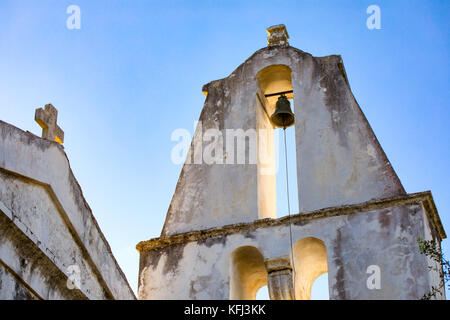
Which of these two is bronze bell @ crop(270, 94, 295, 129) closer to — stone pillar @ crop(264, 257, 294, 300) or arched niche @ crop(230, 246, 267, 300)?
arched niche @ crop(230, 246, 267, 300)

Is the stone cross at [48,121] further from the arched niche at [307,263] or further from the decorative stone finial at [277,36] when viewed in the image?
the decorative stone finial at [277,36]

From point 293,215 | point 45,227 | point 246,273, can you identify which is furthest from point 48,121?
point 246,273

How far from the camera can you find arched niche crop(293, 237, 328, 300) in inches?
383

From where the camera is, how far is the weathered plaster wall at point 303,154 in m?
9.99

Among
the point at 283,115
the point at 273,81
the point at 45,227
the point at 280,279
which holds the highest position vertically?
the point at 273,81

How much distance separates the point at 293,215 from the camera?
988cm

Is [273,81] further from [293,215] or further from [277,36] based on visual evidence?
[293,215]

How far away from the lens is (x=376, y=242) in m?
9.38

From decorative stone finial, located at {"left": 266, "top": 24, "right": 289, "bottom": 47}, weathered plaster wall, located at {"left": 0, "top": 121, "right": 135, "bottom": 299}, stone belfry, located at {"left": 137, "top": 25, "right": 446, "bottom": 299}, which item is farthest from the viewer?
decorative stone finial, located at {"left": 266, "top": 24, "right": 289, "bottom": 47}

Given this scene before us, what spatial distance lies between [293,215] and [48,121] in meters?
3.85

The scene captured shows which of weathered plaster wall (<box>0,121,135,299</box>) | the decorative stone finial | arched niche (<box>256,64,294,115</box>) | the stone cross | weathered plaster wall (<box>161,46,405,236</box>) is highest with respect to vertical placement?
the decorative stone finial

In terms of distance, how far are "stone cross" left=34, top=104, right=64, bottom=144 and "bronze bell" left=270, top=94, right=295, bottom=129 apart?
14.2 feet

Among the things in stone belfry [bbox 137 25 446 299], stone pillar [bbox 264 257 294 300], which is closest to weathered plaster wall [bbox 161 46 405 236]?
stone belfry [bbox 137 25 446 299]
